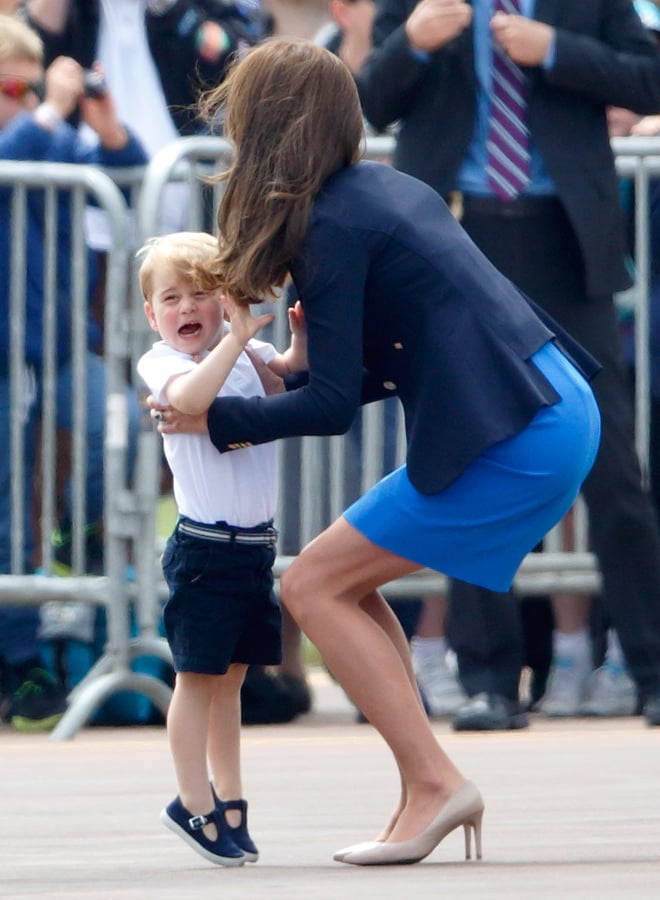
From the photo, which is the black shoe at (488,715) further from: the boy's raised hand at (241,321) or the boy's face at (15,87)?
the boy's raised hand at (241,321)

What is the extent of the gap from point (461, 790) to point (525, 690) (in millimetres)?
3206

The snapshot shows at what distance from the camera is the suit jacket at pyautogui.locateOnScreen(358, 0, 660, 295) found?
6383 mm

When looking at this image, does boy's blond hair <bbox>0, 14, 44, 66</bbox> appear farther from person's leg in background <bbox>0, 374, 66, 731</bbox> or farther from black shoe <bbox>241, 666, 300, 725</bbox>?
black shoe <bbox>241, 666, 300, 725</bbox>

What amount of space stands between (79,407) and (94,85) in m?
0.97

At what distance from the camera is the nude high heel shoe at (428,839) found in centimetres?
435

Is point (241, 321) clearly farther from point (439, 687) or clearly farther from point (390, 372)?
point (439, 687)

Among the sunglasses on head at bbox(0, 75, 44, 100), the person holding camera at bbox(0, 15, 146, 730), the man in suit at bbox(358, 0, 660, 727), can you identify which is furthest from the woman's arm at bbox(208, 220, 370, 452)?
the sunglasses on head at bbox(0, 75, 44, 100)

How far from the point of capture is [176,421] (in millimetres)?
4391

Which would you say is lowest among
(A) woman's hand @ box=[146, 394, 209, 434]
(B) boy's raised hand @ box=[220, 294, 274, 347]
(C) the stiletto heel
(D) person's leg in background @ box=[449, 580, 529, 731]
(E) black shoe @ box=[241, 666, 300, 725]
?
(E) black shoe @ box=[241, 666, 300, 725]

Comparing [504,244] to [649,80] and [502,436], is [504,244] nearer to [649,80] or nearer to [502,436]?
[649,80]

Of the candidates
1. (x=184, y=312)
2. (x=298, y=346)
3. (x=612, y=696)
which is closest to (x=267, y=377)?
(x=298, y=346)

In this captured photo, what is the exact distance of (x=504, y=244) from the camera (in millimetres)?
6461

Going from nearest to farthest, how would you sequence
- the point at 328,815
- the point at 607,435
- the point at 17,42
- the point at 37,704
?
1. the point at 328,815
2. the point at 607,435
3. the point at 37,704
4. the point at 17,42

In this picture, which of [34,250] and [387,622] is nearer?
[387,622]
